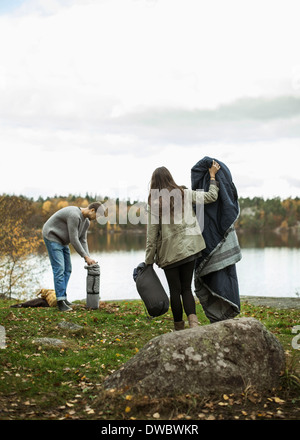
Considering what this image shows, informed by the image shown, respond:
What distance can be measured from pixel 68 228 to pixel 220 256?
13.0ft

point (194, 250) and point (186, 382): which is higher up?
point (194, 250)

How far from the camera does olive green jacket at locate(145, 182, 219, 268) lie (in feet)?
18.6

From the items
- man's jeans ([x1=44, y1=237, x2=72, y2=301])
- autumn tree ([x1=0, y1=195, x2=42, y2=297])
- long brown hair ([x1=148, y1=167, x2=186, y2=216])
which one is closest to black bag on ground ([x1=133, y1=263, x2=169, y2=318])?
long brown hair ([x1=148, y1=167, x2=186, y2=216])

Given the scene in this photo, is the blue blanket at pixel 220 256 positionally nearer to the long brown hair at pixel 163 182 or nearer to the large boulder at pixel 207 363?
the long brown hair at pixel 163 182

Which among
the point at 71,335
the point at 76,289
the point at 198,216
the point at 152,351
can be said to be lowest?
the point at 76,289

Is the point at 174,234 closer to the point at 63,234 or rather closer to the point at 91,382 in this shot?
the point at 91,382

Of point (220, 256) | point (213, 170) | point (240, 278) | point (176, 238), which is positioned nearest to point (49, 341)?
point (176, 238)

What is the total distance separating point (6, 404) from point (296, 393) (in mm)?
2821

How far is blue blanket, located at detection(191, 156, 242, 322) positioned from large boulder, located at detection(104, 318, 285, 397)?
1.29m

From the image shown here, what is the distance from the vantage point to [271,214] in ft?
386

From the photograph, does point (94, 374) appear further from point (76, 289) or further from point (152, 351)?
point (76, 289)

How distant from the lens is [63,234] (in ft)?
30.4
